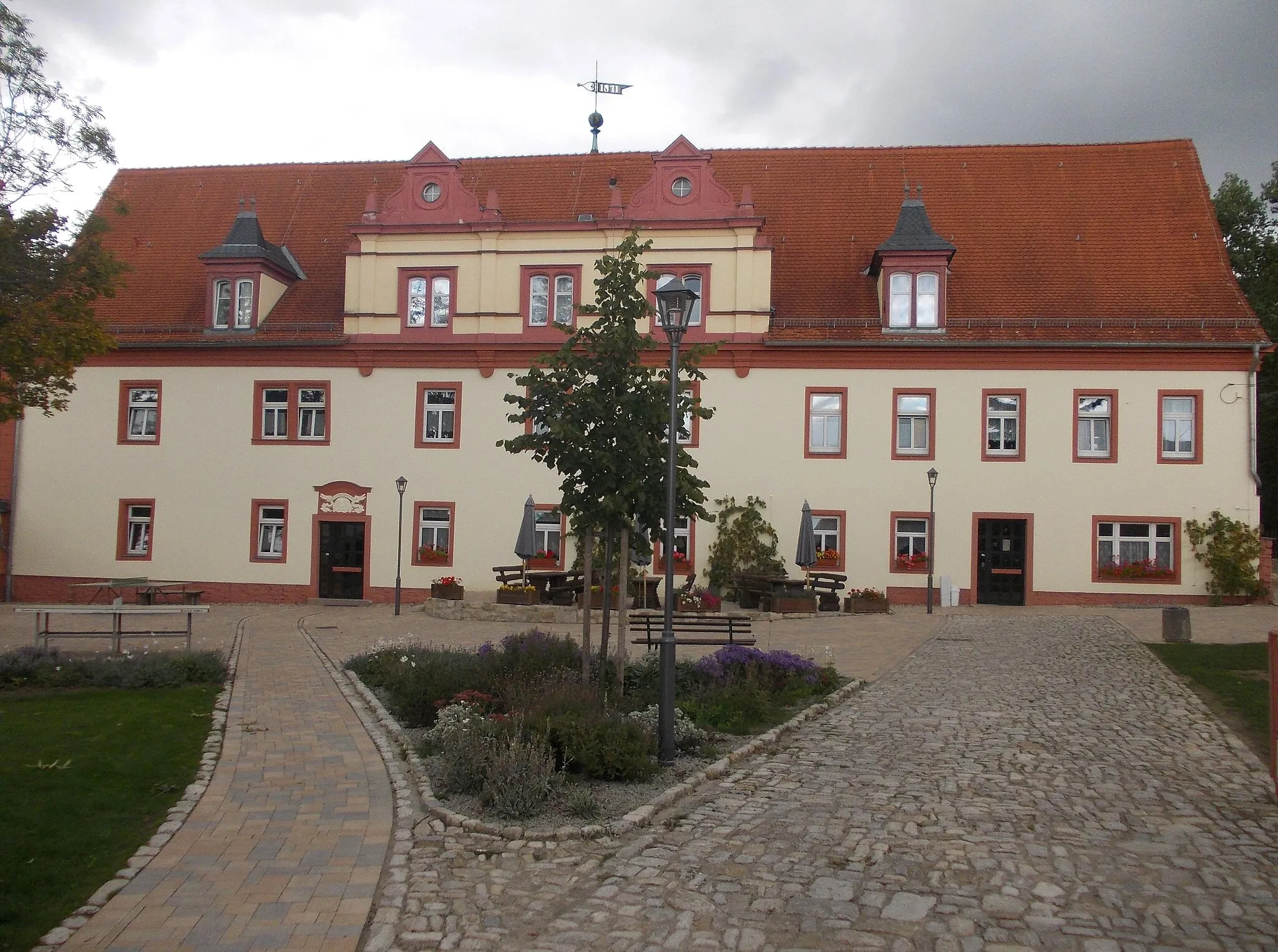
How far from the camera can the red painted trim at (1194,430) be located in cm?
2527

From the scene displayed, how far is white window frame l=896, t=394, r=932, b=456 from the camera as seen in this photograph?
26234mm

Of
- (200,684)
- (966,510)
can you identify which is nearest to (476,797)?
(200,684)

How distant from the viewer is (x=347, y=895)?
19.7ft

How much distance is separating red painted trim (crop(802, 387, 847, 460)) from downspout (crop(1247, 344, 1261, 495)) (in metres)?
9.37

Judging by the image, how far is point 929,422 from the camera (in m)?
26.2

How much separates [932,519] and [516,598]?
9.98m

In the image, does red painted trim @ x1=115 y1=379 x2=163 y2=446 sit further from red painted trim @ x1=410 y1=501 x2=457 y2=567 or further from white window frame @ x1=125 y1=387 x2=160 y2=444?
red painted trim @ x1=410 y1=501 x2=457 y2=567

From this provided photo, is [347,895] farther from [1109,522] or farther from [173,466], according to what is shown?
[173,466]

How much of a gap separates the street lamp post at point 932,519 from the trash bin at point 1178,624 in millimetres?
6355

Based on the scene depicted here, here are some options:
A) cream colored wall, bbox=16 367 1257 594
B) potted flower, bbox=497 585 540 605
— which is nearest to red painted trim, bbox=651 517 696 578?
cream colored wall, bbox=16 367 1257 594

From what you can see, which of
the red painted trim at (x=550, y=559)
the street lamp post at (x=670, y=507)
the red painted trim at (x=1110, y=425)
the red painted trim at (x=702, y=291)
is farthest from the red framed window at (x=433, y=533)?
the street lamp post at (x=670, y=507)

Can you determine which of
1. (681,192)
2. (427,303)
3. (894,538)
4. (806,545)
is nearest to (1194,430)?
(894,538)

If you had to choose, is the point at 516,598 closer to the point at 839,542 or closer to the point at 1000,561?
the point at 839,542

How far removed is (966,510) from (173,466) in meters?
20.8
